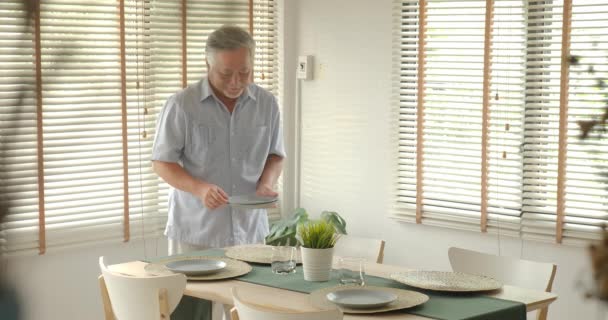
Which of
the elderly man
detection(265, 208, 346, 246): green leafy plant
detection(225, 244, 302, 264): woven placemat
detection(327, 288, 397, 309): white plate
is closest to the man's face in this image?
the elderly man

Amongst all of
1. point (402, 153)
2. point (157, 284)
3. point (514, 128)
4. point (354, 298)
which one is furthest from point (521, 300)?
point (402, 153)

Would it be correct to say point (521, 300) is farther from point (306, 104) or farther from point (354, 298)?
point (306, 104)

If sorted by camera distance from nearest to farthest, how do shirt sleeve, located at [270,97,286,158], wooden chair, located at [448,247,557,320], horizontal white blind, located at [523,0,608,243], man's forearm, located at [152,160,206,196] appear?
wooden chair, located at [448,247,557,320] → man's forearm, located at [152,160,206,196] → shirt sleeve, located at [270,97,286,158] → horizontal white blind, located at [523,0,608,243]

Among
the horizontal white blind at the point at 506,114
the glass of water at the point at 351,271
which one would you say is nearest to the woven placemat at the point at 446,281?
the glass of water at the point at 351,271

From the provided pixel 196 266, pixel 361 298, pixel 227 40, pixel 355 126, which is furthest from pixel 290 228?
pixel 361 298

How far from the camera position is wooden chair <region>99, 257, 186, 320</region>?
2748 millimetres

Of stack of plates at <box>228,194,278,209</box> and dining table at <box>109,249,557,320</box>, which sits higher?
stack of plates at <box>228,194,278,209</box>

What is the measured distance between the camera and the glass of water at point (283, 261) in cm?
301

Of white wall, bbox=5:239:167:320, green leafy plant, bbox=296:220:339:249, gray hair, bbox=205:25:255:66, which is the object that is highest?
gray hair, bbox=205:25:255:66

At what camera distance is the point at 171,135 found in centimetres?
354

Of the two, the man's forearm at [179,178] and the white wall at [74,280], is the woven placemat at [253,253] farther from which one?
the white wall at [74,280]

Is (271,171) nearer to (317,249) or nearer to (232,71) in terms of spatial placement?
(232,71)

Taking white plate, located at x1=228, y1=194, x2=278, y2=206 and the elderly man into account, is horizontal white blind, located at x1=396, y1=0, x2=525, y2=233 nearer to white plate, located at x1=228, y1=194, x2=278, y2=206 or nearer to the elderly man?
the elderly man

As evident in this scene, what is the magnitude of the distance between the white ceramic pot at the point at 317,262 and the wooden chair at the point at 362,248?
657 millimetres
